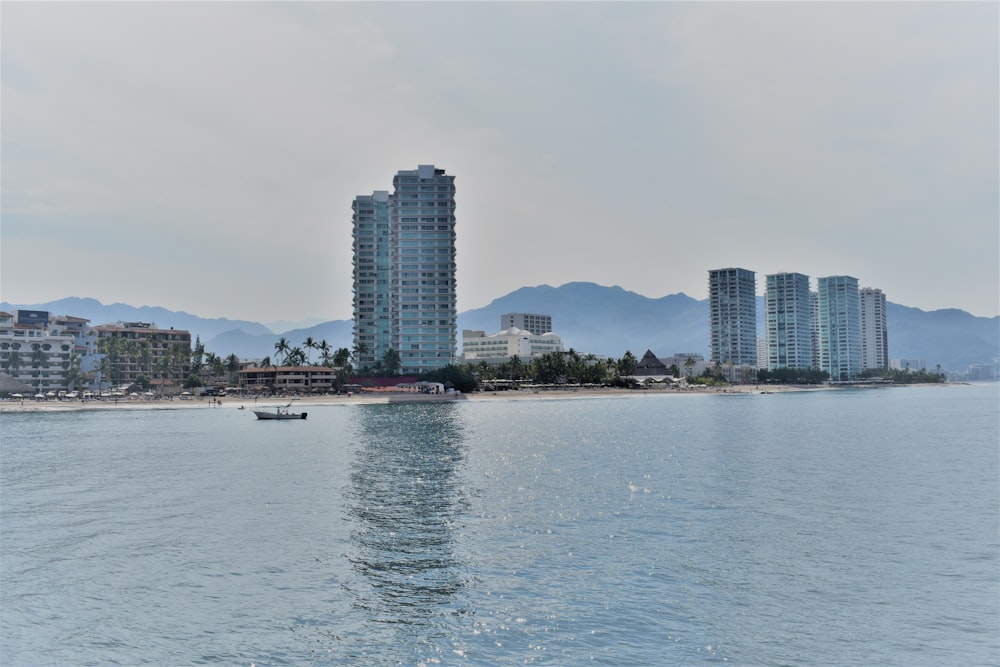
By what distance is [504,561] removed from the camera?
30312 millimetres

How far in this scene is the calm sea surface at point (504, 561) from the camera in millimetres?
22062

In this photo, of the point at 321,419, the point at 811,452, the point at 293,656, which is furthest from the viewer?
the point at 321,419

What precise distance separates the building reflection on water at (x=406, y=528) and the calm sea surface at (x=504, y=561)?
0.19 metres

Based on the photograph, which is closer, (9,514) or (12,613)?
(12,613)

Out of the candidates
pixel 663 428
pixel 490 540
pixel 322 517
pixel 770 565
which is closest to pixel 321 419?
pixel 663 428

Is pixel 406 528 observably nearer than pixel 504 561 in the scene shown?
No

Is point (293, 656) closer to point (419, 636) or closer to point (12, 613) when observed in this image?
point (419, 636)

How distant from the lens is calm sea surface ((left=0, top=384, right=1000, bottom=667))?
22062 mm

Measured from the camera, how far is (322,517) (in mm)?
40000

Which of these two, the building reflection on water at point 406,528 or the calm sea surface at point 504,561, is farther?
the building reflection on water at point 406,528

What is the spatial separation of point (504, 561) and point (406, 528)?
27.3ft

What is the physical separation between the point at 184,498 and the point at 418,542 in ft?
69.8

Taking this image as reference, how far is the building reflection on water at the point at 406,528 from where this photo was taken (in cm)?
2594

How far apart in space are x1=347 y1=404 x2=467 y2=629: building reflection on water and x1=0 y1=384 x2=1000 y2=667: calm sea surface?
19 cm
